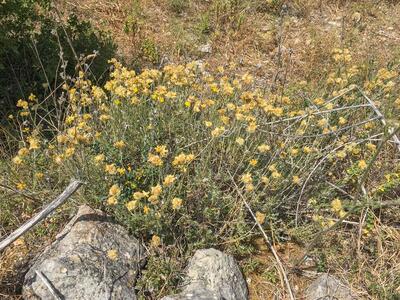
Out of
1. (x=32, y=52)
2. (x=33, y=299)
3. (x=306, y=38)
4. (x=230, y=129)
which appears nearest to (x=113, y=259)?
(x=33, y=299)

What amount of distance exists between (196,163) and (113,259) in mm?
933

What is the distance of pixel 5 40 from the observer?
3.31 m

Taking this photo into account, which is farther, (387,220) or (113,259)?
(387,220)

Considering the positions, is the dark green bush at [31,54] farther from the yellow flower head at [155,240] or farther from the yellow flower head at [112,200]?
the yellow flower head at [155,240]

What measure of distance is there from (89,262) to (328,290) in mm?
1507

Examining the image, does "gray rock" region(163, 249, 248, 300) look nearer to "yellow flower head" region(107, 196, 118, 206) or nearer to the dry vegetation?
the dry vegetation

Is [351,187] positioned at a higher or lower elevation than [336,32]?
lower

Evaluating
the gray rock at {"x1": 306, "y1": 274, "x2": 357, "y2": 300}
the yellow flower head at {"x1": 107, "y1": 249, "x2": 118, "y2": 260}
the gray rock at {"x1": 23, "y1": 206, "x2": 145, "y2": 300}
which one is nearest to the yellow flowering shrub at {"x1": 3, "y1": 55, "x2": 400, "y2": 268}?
the gray rock at {"x1": 23, "y1": 206, "x2": 145, "y2": 300}

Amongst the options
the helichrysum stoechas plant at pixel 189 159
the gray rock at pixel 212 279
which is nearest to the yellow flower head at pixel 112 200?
the helichrysum stoechas plant at pixel 189 159

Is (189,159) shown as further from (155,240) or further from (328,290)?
(328,290)

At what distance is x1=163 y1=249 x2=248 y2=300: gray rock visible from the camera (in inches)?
92.4

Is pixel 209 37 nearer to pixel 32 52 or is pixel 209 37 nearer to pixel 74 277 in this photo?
pixel 32 52

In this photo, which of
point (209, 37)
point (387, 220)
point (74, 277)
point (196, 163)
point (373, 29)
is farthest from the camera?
point (373, 29)

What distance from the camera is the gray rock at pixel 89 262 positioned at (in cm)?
219
